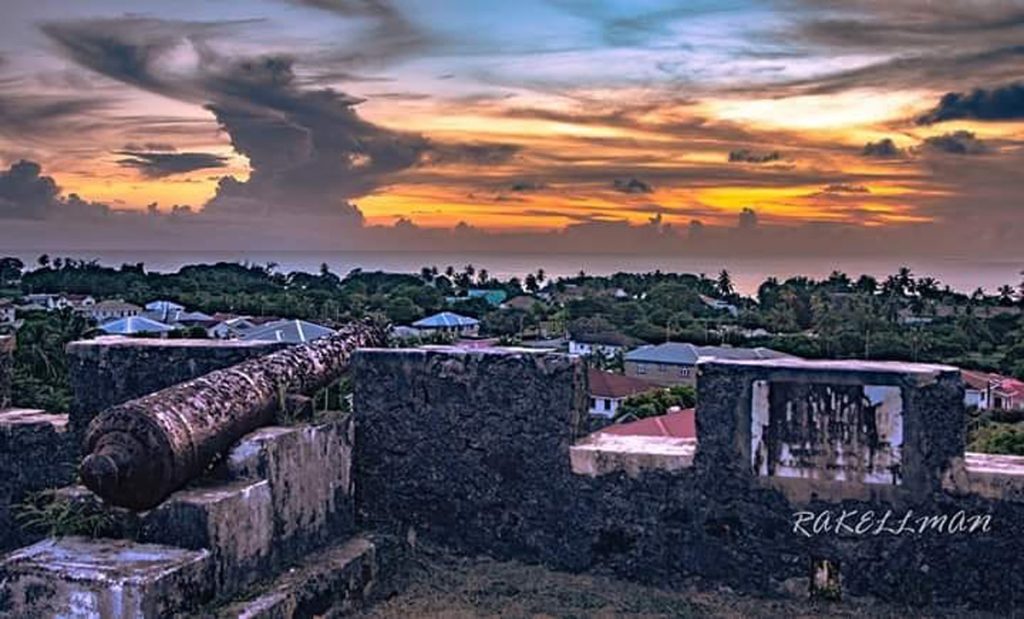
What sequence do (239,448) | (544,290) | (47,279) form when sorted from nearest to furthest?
(239,448)
(47,279)
(544,290)

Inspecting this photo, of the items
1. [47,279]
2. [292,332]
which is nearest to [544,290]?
[47,279]

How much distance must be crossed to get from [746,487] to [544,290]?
11438 cm

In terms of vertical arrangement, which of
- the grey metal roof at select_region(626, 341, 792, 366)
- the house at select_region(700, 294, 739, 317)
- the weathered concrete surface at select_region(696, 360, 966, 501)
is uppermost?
the weathered concrete surface at select_region(696, 360, 966, 501)

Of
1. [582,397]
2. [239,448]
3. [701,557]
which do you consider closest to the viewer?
[239,448]

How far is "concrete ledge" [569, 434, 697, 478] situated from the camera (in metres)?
5.83

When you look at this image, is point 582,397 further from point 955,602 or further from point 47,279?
point 47,279

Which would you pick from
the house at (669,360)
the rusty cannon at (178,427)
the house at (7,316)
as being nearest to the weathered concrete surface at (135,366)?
the rusty cannon at (178,427)

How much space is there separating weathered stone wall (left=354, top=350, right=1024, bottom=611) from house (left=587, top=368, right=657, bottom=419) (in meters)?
28.6

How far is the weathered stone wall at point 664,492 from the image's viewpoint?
537cm

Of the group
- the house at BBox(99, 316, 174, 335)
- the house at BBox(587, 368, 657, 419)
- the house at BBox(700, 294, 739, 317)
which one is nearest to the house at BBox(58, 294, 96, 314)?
the house at BBox(99, 316, 174, 335)

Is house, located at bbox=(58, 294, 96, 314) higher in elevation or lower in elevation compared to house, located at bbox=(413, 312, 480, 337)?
higher

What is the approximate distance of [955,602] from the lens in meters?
5.38

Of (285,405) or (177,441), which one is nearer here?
(177,441)

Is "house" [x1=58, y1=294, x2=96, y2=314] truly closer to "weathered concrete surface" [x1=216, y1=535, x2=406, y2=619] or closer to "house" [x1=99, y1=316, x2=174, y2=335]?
"house" [x1=99, y1=316, x2=174, y2=335]
